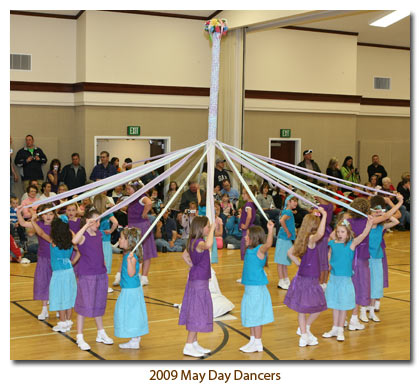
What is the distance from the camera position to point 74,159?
1167 cm

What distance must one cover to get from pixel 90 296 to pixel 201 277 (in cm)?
104

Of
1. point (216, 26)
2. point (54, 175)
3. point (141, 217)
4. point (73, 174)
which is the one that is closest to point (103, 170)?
point (73, 174)

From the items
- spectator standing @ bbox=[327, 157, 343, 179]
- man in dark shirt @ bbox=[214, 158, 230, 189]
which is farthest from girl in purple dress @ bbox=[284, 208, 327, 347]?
spectator standing @ bbox=[327, 157, 343, 179]

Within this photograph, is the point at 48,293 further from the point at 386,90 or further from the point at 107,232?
the point at 386,90

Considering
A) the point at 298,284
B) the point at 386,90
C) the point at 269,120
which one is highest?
the point at 386,90

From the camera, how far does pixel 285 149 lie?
556 inches

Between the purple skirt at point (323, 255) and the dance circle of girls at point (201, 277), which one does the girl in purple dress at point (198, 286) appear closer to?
the dance circle of girls at point (201, 277)

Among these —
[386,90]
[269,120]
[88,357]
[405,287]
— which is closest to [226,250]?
[405,287]

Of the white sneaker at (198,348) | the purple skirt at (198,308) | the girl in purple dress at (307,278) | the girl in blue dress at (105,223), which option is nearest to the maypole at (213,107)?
the purple skirt at (198,308)

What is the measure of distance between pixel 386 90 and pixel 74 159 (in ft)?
28.1

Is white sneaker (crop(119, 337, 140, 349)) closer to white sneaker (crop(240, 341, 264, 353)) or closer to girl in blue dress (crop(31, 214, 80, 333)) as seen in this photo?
girl in blue dress (crop(31, 214, 80, 333))

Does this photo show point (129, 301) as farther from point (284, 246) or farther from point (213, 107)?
point (284, 246)

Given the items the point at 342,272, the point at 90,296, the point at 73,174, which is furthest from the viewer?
the point at 73,174

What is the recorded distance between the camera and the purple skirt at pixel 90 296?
5434mm
